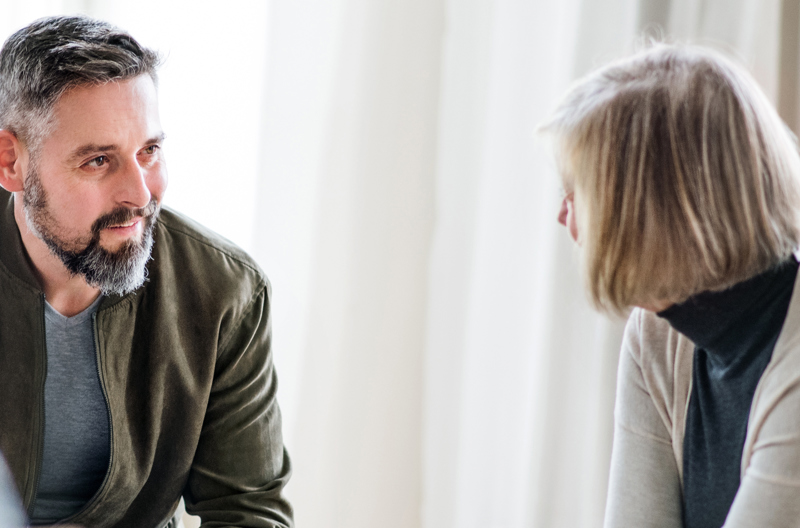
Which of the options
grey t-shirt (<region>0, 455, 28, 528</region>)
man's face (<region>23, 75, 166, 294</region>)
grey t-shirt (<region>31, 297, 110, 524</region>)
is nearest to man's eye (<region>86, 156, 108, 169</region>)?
man's face (<region>23, 75, 166, 294</region>)

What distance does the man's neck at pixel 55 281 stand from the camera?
4.04ft

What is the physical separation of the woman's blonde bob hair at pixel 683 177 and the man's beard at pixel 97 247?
657 millimetres

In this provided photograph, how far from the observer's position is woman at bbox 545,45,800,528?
0.90 m

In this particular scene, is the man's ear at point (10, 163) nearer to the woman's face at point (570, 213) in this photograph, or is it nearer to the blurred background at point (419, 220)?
the blurred background at point (419, 220)


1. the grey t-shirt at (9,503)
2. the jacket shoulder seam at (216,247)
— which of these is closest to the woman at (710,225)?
the jacket shoulder seam at (216,247)

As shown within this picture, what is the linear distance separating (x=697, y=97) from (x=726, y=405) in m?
0.40

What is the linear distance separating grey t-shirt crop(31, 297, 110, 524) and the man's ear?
20 cm

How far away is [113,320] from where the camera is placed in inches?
48.3

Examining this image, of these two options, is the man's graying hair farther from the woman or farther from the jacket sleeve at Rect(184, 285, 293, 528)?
the woman

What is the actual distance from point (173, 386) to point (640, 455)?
722 millimetres

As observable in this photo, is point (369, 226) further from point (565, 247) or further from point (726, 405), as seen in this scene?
point (726, 405)

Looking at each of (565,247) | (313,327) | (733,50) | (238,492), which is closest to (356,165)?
(313,327)

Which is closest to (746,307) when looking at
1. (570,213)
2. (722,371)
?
(722,371)

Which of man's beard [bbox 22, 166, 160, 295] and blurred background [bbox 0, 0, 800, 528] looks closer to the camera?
man's beard [bbox 22, 166, 160, 295]
